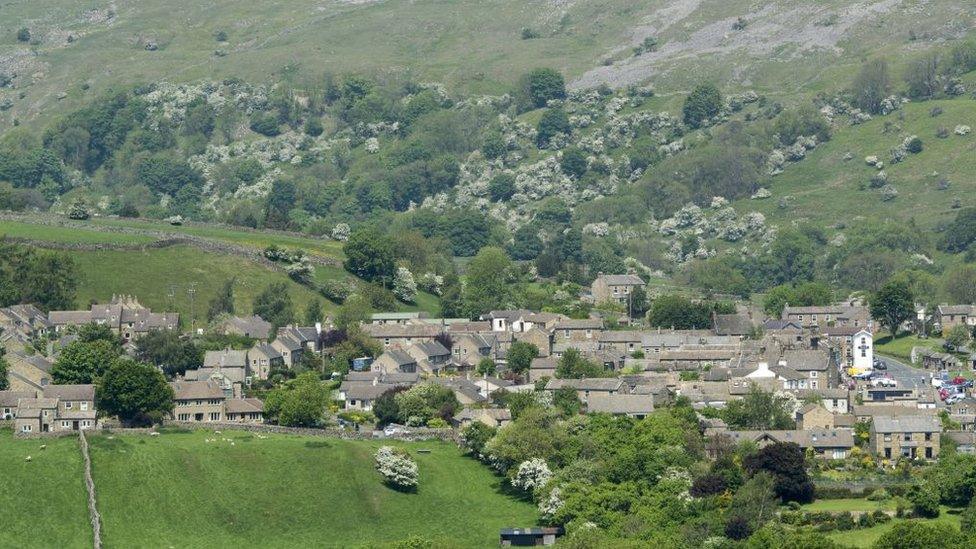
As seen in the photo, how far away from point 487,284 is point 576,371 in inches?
1454

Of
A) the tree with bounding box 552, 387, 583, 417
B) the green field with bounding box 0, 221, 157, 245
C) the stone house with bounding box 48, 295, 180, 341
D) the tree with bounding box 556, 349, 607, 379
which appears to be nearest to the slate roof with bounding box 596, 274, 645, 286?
the green field with bounding box 0, 221, 157, 245

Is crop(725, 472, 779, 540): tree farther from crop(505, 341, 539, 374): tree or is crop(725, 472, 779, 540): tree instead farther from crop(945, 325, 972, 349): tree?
crop(945, 325, 972, 349): tree

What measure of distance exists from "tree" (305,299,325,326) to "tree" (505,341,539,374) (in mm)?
18684

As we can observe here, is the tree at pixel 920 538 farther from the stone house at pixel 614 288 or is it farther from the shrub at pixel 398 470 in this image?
the stone house at pixel 614 288

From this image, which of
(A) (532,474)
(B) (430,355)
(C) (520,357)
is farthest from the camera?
(B) (430,355)

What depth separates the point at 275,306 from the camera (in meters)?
157

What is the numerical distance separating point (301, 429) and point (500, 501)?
552 inches

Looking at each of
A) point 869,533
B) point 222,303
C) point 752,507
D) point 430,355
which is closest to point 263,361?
point 430,355

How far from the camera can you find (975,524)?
97375 millimetres

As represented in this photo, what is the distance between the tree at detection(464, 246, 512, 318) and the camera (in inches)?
6594

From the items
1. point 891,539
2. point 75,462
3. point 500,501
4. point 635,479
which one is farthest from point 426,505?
point 891,539

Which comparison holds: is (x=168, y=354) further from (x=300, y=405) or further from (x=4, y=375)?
(x=300, y=405)

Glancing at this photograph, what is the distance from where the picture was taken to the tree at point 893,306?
15825 centimetres

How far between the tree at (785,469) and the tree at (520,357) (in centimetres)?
3482
